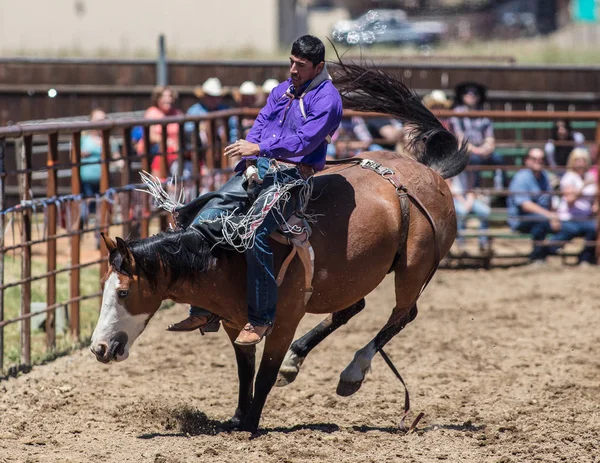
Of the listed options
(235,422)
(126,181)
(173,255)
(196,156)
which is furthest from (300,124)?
(196,156)

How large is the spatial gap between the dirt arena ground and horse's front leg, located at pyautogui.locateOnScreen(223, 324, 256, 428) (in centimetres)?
15

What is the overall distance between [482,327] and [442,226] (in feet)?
8.00

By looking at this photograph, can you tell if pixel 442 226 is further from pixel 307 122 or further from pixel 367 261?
pixel 307 122

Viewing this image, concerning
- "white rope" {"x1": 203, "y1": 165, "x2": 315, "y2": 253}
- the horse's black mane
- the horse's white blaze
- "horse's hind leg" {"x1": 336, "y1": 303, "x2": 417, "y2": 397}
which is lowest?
"horse's hind leg" {"x1": 336, "y1": 303, "x2": 417, "y2": 397}

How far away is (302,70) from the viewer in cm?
493

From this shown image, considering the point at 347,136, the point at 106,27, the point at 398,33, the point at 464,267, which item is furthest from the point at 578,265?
the point at 398,33

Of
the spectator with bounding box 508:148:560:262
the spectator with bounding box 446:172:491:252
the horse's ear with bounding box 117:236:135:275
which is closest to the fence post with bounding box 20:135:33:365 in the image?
the horse's ear with bounding box 117:236:135:275

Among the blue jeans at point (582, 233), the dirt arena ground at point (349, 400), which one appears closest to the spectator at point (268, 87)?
the blue jeans at point (582, 233)

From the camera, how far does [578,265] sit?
36.7ft

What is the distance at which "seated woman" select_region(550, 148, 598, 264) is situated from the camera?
37.0 ft

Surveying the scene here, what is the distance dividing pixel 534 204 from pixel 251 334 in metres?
7.24

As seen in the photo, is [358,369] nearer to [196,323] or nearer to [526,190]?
[196,323]

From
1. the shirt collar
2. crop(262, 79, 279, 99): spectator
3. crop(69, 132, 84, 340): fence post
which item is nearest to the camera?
the shirt collar

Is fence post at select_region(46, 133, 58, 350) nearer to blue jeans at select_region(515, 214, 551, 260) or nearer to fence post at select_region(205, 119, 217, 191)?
fence post at select_region(205, 119, 217, 191)
